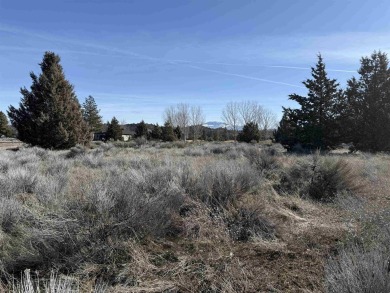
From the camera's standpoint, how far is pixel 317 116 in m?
29.6

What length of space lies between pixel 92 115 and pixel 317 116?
47.1 meters

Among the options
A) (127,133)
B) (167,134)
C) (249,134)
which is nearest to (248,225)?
(167,134)

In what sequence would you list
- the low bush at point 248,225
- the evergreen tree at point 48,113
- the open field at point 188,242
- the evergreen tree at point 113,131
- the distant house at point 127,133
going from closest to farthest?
the open field at point 188,242
the low bush at point 248,225
the evergreen tree at point 48,113
the evergreen tree at point 113,131
the distant house at point 127,133

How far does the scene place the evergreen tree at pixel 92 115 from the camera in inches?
2428

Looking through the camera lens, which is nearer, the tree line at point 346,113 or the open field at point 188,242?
the open field at point 188,242

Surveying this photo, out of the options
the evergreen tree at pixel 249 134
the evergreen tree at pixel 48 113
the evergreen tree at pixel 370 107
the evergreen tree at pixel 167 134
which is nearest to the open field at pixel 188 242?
the evergreen tree at pixel 48 113

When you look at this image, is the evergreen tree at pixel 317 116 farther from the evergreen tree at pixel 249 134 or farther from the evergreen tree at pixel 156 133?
the evergreen tree at pixel 156 133

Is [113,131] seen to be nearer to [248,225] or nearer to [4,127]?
[4,127]

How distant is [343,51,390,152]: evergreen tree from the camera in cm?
2628

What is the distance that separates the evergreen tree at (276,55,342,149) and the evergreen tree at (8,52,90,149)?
20.6m

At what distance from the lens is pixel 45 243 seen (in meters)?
3.59

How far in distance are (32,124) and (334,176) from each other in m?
25.6

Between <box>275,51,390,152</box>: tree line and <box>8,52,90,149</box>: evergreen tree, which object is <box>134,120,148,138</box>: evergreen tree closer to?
<box>8,52,90,149</box>: evergreen tree

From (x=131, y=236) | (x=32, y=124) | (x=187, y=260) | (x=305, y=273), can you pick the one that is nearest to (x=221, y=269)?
(x=187, y=260)
